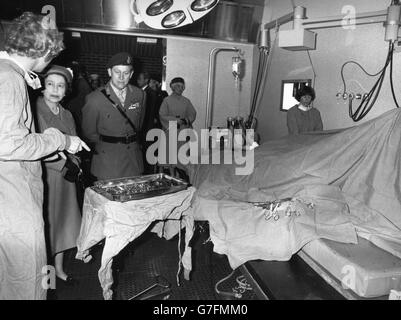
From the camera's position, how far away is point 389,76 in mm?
3822

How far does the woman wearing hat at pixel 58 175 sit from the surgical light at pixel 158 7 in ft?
5.92

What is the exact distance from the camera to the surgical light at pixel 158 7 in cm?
364

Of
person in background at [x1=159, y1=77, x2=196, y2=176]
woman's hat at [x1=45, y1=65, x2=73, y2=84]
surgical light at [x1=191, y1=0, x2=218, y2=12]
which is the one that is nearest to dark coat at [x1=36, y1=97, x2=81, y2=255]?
woman's hat at [x1=45, y1=65, x2=73, y2=84]

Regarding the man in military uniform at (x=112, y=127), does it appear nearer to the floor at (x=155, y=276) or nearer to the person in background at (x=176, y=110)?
the floor at (x=155, y=276)

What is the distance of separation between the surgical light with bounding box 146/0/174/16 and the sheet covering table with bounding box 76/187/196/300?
249 centimetres

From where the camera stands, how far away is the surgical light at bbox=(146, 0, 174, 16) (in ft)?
12.0

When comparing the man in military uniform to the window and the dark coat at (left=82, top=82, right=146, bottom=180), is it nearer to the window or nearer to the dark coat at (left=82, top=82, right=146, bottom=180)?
the dark coat at (left=82, top=82, right=146, bottom=180)

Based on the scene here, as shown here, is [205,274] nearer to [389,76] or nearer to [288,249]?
[288,249]

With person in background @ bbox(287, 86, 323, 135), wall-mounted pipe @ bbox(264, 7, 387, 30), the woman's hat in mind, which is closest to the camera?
the woman's hat

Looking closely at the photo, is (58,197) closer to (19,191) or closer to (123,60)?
(19,191)

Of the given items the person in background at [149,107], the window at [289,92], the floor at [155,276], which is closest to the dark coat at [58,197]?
the floor at [155,276]

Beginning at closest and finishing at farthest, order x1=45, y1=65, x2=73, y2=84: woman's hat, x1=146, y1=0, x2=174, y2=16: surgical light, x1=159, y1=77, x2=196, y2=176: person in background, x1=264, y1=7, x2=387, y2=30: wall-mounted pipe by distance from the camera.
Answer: x1=45, y1=65, x2=73, y2=84: woman's hat, x1=146, y1=0, x2=174, y2=16: surgical light, x1=264, y1=7, x2=387, y2=30: wall-mounted pipe, x1=159, y1=77, x2=196, y2=176: person in background

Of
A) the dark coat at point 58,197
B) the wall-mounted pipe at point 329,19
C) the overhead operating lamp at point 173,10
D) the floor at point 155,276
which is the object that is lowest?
the floor at point 155,276
